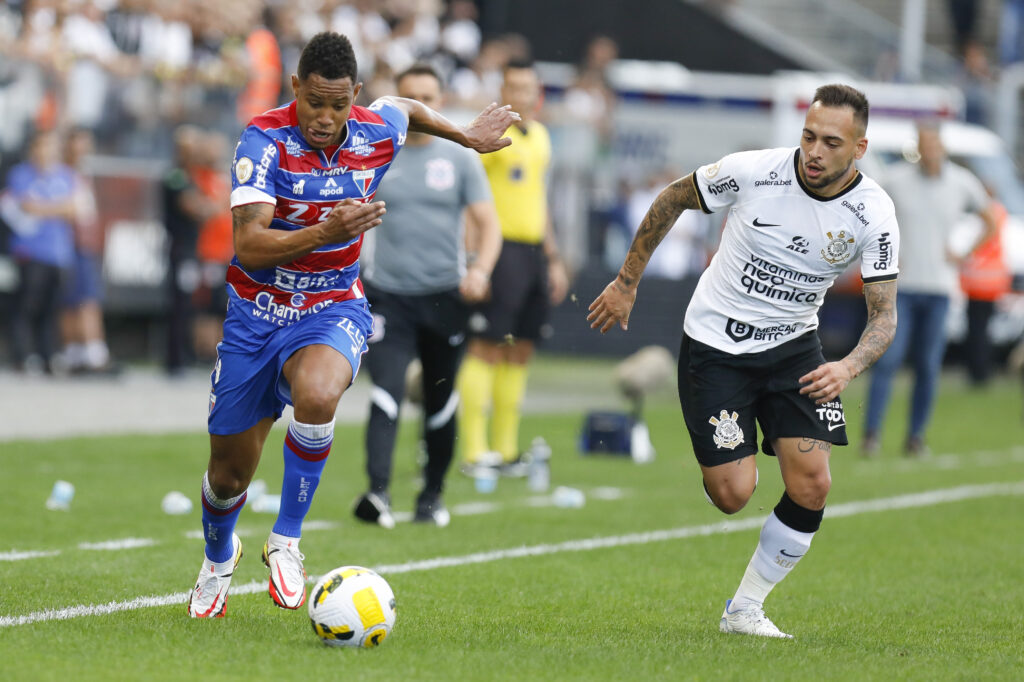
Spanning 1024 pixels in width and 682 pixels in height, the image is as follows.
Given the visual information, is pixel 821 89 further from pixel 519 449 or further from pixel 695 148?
pixel 695 148

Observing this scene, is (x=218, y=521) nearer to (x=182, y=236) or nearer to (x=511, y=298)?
(x=511, y=298)

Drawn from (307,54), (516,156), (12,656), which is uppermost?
(307,54)

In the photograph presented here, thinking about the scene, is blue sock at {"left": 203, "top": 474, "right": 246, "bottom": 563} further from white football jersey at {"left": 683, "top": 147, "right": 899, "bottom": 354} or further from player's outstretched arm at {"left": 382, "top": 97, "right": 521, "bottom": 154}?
white football jersey at {"left": 683, "top": 147, "right": 899, "bottom": 354}

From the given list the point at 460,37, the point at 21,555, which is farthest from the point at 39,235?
the point at 21,555

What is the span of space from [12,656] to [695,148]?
1912cm

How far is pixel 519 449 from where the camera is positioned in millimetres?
13227

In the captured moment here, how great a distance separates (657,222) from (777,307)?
0.62 meters

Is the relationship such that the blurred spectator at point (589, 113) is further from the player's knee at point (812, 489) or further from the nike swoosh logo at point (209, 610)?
the nike swoosh logo at point (209, 610)

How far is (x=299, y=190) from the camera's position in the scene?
20.0 feet

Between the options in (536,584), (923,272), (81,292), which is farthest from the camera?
(81,292)

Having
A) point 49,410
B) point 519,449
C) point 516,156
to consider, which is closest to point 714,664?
point 516,156

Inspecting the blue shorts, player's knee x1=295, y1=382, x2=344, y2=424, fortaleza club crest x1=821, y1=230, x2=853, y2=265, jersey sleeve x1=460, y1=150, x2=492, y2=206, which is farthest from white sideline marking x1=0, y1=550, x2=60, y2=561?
fortaleza club crest x1=821, y1=230, x2=853, y2=265

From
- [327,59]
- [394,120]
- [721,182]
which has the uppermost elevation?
[327,59]

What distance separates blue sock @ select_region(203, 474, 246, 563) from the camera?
6340 millimetres
